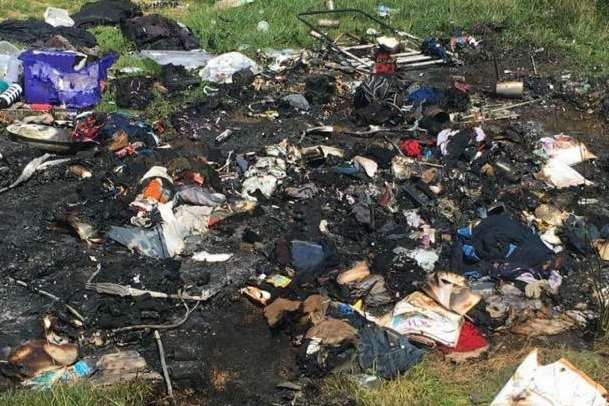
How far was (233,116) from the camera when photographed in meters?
8.61

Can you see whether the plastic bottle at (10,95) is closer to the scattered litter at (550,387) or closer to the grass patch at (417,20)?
the grass patch at (417,20)

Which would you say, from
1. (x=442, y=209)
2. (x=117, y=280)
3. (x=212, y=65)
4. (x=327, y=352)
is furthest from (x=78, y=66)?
(x=327, y=352)

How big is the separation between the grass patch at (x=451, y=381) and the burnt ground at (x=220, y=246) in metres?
0.30

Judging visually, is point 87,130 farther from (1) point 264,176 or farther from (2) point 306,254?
(2) point 306,254

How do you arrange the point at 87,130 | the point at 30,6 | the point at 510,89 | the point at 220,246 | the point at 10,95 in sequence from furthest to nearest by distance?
the point at 30,6 < the point at 510,89 < the point at 10,95 < the point at 87,130 < the point at 220,246

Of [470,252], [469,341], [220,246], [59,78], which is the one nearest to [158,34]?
[59,78]

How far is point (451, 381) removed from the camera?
431cm

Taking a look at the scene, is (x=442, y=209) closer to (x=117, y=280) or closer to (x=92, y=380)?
(x=117, y=280)

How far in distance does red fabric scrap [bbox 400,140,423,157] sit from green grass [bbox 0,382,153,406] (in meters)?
4.27

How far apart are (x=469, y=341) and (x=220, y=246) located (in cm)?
223

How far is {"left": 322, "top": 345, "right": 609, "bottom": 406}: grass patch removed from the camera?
411 centimetres

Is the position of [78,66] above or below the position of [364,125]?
above

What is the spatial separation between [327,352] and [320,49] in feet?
24.0

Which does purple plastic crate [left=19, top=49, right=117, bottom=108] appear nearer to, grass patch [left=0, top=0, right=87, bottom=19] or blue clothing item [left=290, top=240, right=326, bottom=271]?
blue clothing item [left=290, top=240, right=326, bottom=271]
